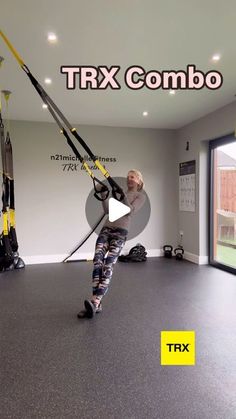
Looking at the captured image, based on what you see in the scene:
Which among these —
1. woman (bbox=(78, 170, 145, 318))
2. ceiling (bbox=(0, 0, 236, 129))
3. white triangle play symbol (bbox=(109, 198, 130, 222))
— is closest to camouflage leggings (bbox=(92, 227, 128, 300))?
woman (bbox=(78, 170, 145, 318))

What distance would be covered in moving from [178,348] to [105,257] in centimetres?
116

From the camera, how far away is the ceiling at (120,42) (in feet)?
8.14

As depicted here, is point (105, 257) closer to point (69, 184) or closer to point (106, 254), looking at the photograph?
point (106, 254)

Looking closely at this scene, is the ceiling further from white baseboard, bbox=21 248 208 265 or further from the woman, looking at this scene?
white baseboard, bbox=21 248 208 265

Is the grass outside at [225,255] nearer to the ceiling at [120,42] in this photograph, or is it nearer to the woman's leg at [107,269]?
the ceiling at [120,42]

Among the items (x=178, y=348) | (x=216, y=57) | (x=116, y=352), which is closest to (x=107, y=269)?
(x=116, y=352)

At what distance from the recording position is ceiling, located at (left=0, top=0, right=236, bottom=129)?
248 centimetres

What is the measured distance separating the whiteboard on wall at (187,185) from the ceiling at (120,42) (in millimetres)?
1566

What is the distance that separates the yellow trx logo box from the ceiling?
8.65 ft

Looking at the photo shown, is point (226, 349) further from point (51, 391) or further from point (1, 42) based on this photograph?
point (1, 42)

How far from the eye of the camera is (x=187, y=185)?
622cm

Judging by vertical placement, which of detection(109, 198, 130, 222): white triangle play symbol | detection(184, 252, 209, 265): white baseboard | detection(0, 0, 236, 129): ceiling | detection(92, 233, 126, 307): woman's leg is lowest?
detection(184, 252, 209, 265): white baseboard

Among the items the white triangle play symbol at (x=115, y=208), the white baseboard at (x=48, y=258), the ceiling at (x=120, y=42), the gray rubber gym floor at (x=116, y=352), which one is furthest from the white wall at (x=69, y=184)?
the white triangle play symbol at (x=115, y=208)

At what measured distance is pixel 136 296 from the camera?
3848mm
